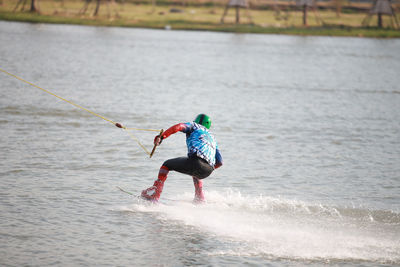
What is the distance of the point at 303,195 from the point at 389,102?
55.6ft

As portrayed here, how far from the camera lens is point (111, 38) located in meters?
55.4

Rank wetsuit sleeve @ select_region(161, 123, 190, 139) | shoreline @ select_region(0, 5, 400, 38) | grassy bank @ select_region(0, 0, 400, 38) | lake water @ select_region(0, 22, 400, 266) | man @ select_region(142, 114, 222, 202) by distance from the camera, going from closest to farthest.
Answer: lake water @ select_region(0, 22, 400, 266) → wetsuit sleeve @ select_region(161, 123, 190, 139) → man @ select_region(142, 114, 222, 202) → shoreline @ select_region(0, 5, 400, 38) → grassy bank @ select_region(0, 0, 400, 38)

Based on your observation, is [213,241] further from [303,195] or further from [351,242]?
[303,195]

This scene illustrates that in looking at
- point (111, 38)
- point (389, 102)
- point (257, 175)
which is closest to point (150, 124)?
point (257, 175)

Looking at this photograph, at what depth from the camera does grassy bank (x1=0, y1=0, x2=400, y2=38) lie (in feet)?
212

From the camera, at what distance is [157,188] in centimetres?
1060

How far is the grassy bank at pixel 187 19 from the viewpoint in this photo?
64.7 m

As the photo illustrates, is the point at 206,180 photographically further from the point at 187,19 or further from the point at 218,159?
the point at 187,19

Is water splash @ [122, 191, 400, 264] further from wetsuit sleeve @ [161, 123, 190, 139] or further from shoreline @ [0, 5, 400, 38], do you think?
shoreline @ [0, 5, 400, 38]

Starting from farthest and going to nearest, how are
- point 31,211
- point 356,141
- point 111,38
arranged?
point 111,38 < point 356,141 < point 31,211

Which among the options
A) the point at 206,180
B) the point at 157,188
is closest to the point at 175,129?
the point at 157,188

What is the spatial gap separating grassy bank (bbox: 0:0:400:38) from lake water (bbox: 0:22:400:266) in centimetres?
3190

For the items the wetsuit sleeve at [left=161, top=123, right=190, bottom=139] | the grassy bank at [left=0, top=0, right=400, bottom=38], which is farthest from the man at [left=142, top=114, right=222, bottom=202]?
the grassy bank at [left=0, top=0, right=400, bottom=38]

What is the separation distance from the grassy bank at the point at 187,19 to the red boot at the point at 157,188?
54.3m
